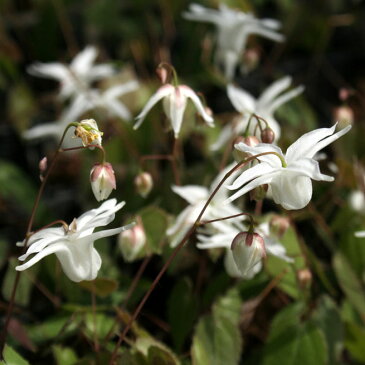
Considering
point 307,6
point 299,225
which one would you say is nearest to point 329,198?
point 299,225

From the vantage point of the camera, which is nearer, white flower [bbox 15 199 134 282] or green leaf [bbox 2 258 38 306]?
white flower [bbox 15 199 134 282]

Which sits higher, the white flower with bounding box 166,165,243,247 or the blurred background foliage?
the white flower with bounding box 166,165,243,247

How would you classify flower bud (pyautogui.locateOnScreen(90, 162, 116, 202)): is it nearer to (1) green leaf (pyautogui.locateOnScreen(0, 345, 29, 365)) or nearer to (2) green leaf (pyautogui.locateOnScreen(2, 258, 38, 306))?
(1) green leaf (pyautogui.locateOnScreen(0, 345, 29, 365))

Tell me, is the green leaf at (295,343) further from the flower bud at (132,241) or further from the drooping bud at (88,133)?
the drooping bud at (88,133)

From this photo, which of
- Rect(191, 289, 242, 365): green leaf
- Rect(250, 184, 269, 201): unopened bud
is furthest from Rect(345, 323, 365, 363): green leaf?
Rect(250, 184, 269, 201): unopened bud

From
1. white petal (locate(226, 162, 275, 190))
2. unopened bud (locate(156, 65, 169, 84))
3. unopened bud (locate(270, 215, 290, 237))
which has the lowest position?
unopened bud (locate(270, 215, 290, 237))

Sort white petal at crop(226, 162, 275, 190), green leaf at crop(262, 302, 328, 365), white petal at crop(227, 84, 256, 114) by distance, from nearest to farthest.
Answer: white petal at crop(226, 162, 275, 190) < green leaf at crop(262, 302, 328, 365) < white petal at crop(227, 84, 256, 114)

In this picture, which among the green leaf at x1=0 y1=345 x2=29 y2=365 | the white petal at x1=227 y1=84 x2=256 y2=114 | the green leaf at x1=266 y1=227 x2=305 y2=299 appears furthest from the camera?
the white petal at x1=227 y1=84 x2=256 y2=114
